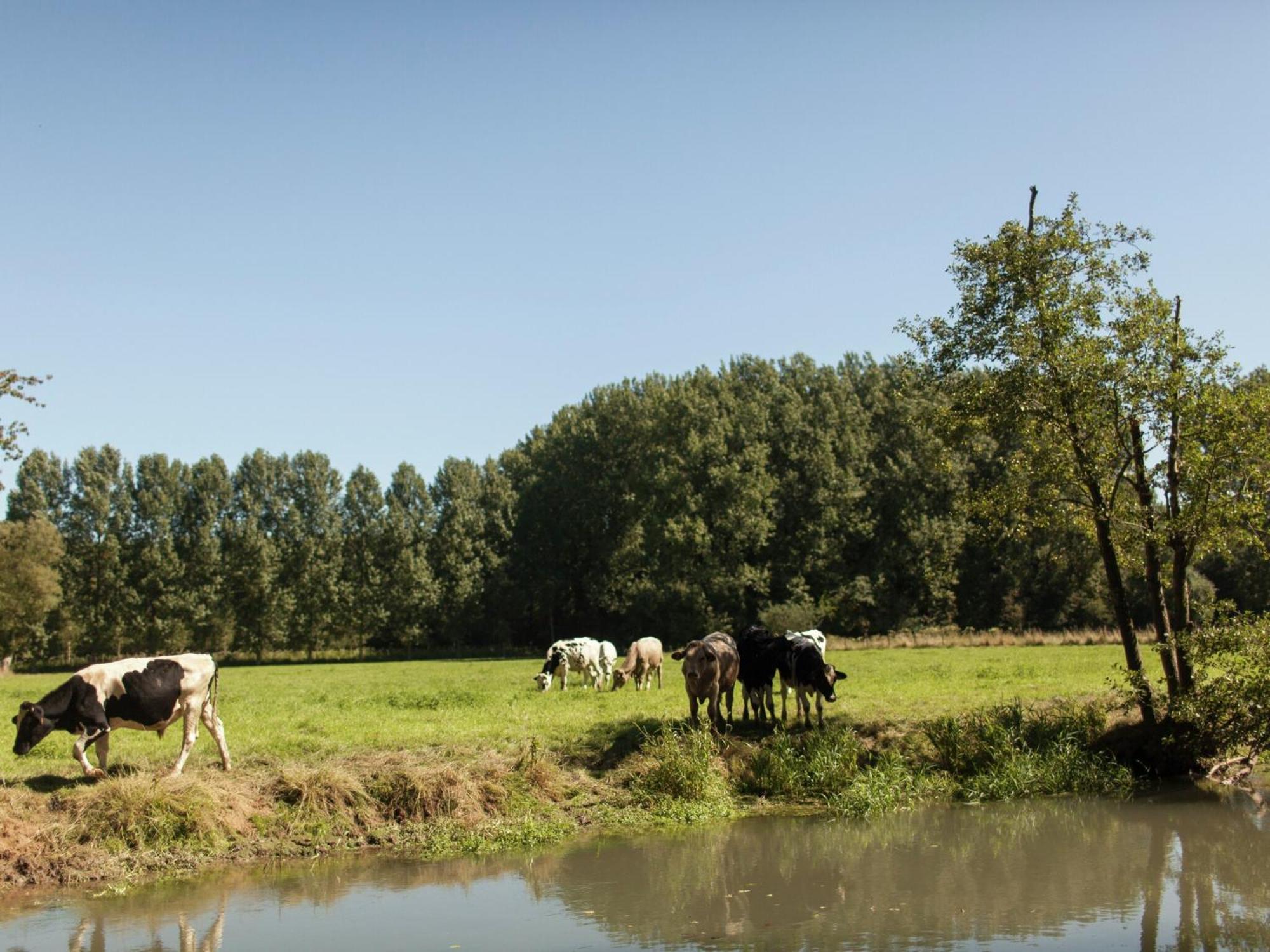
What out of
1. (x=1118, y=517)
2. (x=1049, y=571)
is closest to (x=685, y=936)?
(x=1118, y=517)

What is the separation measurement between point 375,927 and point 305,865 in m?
3.13

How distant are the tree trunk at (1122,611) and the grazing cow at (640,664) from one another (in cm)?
1302

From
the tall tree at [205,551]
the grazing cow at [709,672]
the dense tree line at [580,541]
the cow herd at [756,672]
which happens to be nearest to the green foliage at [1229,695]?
the cow herd at [756,672]

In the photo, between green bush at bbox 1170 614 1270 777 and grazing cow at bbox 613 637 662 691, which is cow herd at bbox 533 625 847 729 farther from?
grazing cow at bbox 613 637 662 691

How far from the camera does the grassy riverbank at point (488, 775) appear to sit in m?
13.9

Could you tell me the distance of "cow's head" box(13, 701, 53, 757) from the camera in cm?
1563

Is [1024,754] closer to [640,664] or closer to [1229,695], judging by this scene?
[1229,695]

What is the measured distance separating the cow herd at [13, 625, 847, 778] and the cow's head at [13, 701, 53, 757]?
0.04 feet

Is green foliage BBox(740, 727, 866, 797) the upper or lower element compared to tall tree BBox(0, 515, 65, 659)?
lower

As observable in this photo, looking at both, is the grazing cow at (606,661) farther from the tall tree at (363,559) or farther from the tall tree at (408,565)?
the tall tree at (363,559)

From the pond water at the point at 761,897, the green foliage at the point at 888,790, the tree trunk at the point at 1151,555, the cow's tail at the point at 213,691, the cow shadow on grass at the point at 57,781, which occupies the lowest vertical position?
the pond water at the point at 761,897

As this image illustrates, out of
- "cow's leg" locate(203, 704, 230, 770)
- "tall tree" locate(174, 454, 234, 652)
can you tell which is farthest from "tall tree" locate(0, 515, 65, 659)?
"cow's leg" locate(203, 704, 230, 770)

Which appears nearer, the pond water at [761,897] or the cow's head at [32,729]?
the pond water at [761,897]

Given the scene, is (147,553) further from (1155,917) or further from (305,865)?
(1155,917)
